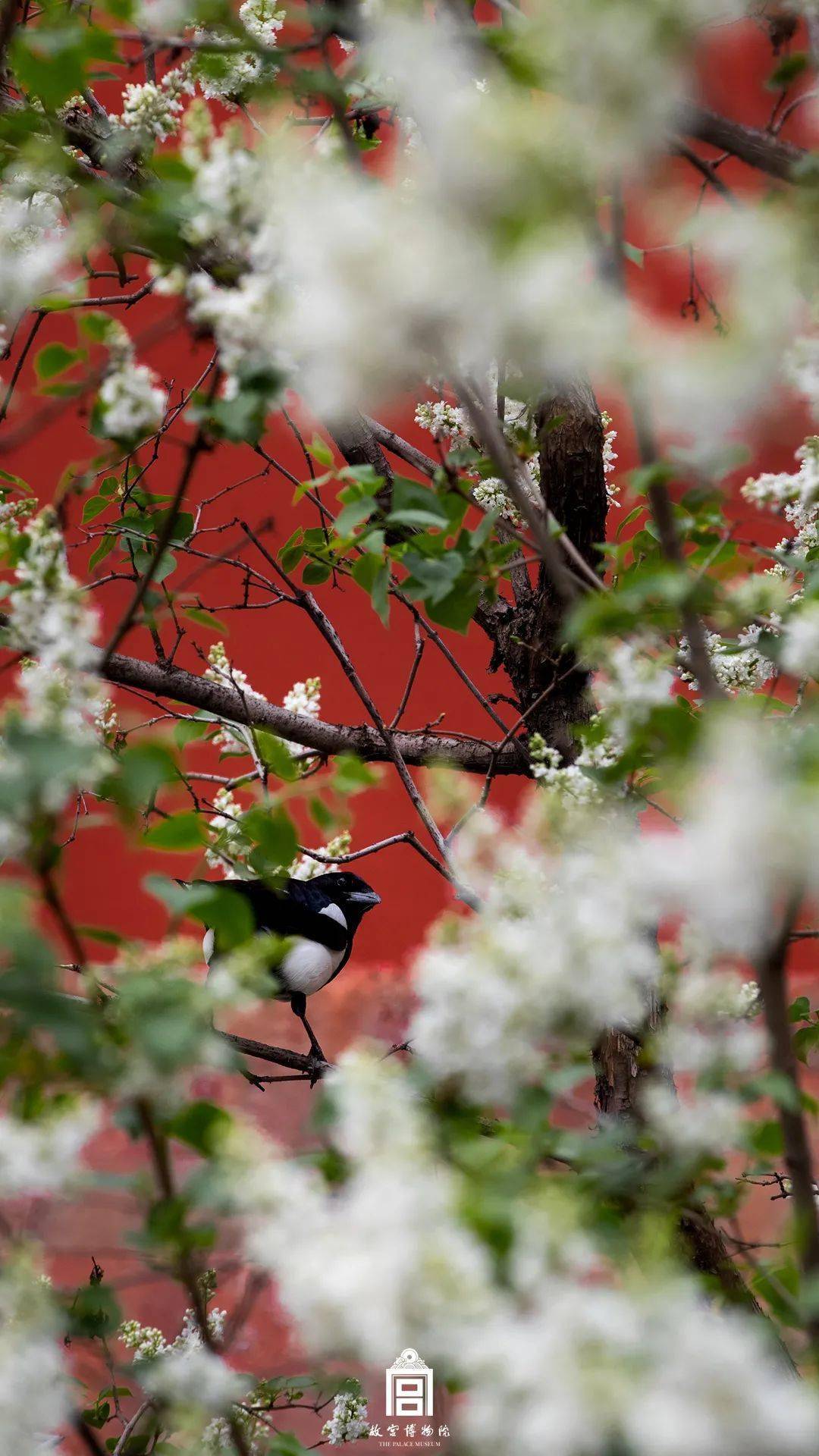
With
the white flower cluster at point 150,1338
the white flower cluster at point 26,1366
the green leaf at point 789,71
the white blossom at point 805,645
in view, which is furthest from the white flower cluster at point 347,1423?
the green leaf at point 789,71

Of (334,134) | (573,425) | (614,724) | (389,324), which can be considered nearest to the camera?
(389,324)

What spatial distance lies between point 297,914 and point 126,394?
3.03 ft

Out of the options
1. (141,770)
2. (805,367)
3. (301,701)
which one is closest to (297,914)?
(301,701)

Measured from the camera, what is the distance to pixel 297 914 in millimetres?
1410

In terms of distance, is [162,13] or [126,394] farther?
[162,13]

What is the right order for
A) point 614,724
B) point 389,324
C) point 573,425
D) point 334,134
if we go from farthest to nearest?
point 573,425
point 334,134
point 614,724
point 389,324

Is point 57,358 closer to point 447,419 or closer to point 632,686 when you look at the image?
point 632,686

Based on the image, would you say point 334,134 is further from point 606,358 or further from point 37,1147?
point 37,1147

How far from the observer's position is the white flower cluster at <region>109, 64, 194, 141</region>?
1.24 m

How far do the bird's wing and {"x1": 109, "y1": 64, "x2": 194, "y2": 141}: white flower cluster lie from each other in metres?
0.83

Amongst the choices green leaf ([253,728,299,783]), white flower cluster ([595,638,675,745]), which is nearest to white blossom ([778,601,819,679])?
white flower cluster ([595,638,675,745])

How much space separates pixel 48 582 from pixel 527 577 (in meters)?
1.27

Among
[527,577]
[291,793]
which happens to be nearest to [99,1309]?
[291,793]

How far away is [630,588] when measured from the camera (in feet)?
1.79
